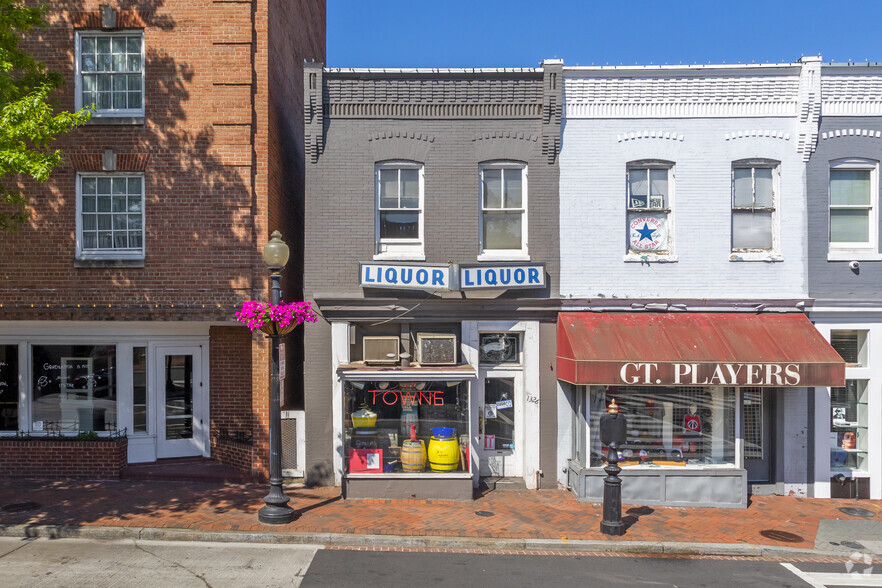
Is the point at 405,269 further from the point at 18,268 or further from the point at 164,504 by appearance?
the point at 18,268

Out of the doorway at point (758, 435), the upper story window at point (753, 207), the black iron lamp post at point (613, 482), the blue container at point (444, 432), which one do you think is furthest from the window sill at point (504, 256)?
the doorway at point (758, 435)

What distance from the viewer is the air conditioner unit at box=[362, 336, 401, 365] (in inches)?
409

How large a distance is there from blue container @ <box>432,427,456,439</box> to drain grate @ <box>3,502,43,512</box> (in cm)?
638

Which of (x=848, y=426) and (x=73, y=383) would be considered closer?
(x=848, y=426)

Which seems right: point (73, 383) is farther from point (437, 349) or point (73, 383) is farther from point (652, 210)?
point (652, 210)

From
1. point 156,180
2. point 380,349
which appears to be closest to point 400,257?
point 380,349

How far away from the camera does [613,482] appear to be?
8.41 m

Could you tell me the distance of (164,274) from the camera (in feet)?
35.3

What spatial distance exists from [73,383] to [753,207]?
13.3m

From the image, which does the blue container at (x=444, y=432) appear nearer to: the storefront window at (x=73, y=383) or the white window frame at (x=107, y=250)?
the white window frame at (x=107, y=250)

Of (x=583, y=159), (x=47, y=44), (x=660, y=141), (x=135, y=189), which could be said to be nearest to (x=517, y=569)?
(x=583, y=159)

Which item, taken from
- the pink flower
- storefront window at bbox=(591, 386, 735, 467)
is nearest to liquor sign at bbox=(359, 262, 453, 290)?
the pink flower

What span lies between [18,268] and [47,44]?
416 cm

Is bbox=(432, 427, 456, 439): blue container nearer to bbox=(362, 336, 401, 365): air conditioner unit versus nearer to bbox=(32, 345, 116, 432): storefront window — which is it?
bbox=(362, 336, 401, 365): air conditioner unit
